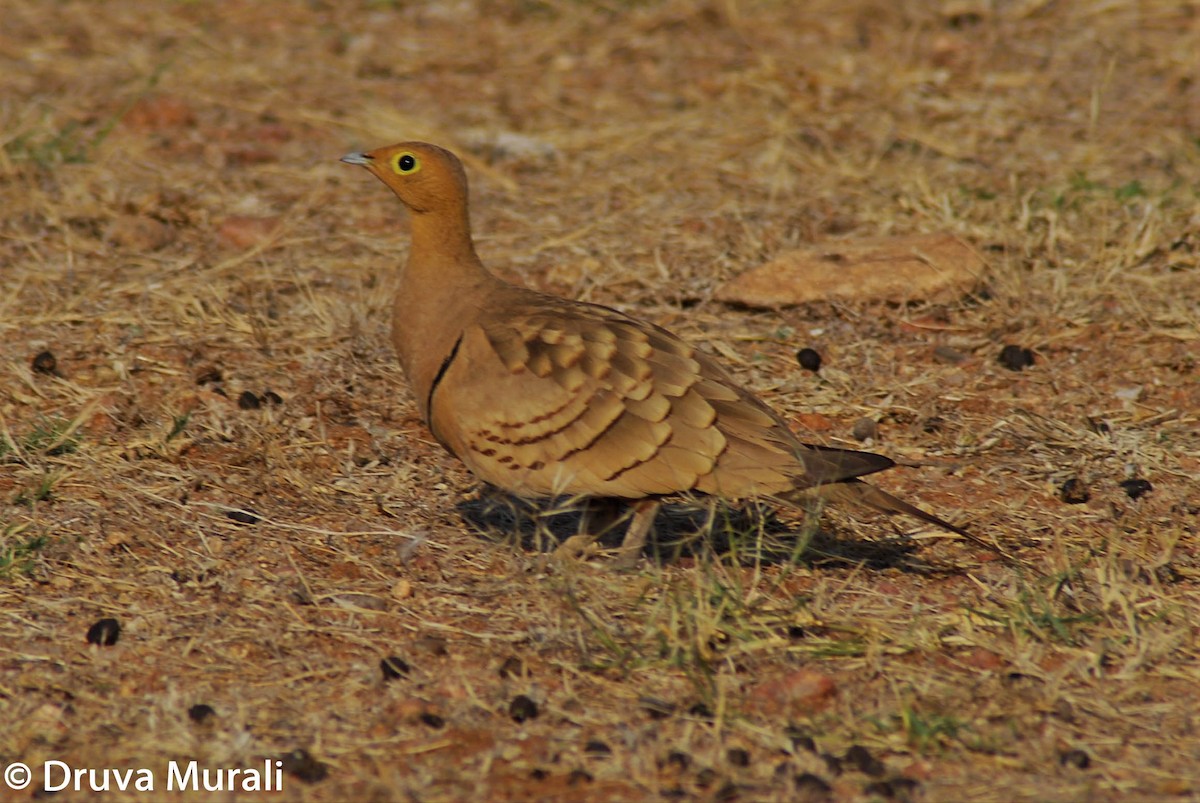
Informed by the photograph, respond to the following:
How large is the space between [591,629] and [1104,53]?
6407mm

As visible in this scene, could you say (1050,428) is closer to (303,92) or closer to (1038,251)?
(1038,251)

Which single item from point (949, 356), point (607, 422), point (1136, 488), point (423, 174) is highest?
point (423, 174)

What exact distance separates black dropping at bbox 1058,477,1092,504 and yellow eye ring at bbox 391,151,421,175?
2.41m

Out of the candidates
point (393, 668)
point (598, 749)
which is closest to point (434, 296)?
point (393, 668)

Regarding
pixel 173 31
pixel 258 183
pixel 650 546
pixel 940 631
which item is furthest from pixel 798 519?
pixel 173 31

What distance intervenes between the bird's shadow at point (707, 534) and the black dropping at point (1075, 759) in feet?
3.19

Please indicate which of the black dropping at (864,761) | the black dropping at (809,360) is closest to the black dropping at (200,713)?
the black dropping at (864,761)

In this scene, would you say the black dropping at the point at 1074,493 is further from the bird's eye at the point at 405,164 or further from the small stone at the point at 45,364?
the small stone at the point at 45,364

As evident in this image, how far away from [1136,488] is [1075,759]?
67.3 inches

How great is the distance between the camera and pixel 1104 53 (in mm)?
9180

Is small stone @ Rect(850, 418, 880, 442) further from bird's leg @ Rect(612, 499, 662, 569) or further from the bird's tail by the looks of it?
bird's leg @ Rect(612, 499, 662, 569)

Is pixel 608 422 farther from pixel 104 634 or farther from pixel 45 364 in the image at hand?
pixel 45 364

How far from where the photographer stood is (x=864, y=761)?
3.65 metres

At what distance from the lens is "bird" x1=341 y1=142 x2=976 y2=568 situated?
439 centimetres
